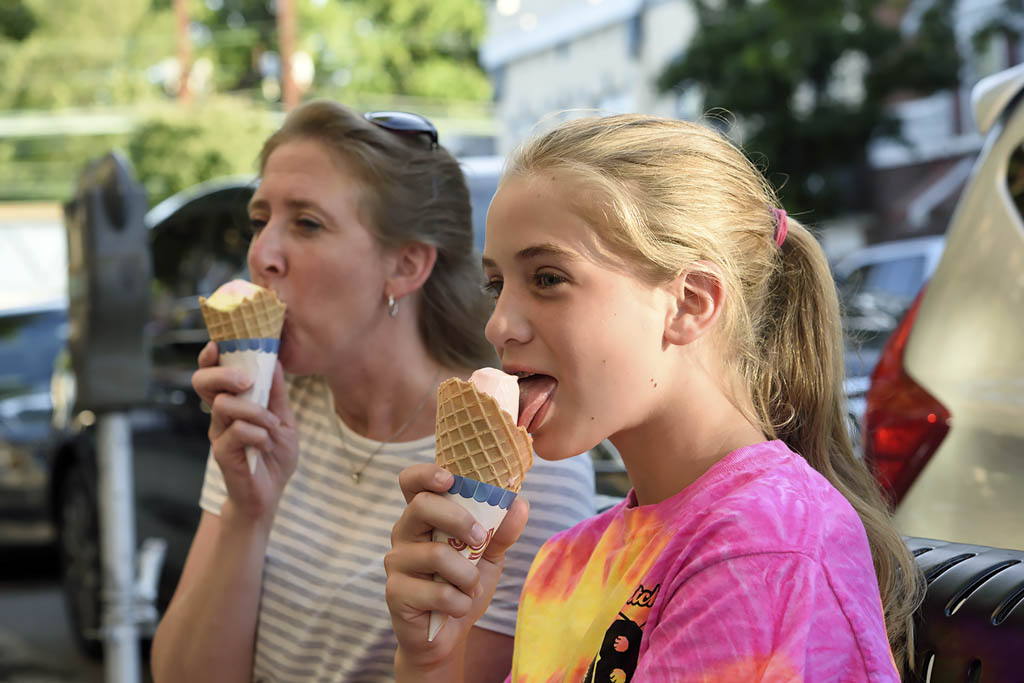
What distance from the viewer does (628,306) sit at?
1606 mm

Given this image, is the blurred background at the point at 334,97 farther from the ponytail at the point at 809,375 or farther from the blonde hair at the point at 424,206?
the blonde hair at the point at 424,206

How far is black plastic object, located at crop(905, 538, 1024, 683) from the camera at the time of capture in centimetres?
155

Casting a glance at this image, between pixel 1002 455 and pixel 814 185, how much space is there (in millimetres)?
18006

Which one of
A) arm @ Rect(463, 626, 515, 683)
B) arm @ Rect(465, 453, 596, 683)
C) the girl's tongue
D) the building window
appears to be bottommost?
the building window

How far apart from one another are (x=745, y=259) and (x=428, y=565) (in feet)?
2.06

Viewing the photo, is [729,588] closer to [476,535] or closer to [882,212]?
[476,535]

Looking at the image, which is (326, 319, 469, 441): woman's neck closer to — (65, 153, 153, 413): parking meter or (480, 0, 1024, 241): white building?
(65, 153, 153, 413): parking meter

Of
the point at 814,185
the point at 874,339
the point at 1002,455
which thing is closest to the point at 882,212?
the point at 814,185

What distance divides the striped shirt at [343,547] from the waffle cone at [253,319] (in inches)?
12.9

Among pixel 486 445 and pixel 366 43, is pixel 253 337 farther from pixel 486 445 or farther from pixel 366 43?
pixel 366 43

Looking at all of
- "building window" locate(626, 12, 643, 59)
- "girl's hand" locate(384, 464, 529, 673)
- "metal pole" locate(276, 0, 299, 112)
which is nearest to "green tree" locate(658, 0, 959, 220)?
"building window" locate(626, 12, 643, 59)

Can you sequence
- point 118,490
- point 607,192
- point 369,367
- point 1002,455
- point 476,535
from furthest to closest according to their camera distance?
point 118,490 < point 369,367 < point 1002,455 < point 607,192 < point 476,535

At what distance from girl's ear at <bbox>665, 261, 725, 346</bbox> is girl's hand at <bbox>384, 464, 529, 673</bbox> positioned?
1.20 feet

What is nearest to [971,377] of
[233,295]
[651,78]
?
[233,295]
